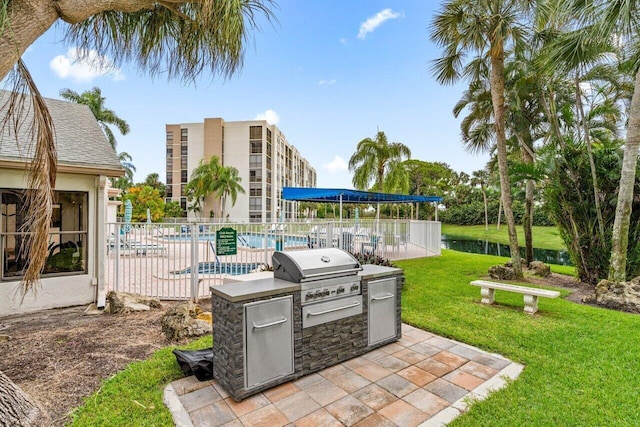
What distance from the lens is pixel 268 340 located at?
113 inches

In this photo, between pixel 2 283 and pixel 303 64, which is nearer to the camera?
pixel 2 283

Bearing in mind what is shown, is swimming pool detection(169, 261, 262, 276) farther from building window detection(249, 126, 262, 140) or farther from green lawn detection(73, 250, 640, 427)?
building window detection(249, 126, 262, 140)

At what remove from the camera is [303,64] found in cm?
1380

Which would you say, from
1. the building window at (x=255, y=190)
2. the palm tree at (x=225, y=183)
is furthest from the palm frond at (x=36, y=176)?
the building window at (x=255, y=190)

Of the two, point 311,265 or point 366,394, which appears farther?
point 311,265

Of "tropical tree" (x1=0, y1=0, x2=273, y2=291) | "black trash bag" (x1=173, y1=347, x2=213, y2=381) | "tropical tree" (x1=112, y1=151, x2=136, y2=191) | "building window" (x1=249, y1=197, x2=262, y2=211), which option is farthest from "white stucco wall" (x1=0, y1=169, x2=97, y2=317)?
"building window" (x1=249, y1=197, x2=262, y2=211)

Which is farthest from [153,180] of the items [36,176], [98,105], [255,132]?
[36,176]

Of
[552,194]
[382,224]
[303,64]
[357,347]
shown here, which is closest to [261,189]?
[303,64]

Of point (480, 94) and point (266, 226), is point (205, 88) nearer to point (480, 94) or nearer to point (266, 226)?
point (266, 226)

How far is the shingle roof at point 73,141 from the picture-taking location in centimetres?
502

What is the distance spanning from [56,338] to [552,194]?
11.0 meters

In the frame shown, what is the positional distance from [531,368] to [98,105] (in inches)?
1105

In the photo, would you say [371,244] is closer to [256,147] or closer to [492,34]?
[492,34]

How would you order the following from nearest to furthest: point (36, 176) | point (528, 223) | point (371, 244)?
point (36, 176)
point (371, 244)
point (528, 223)
